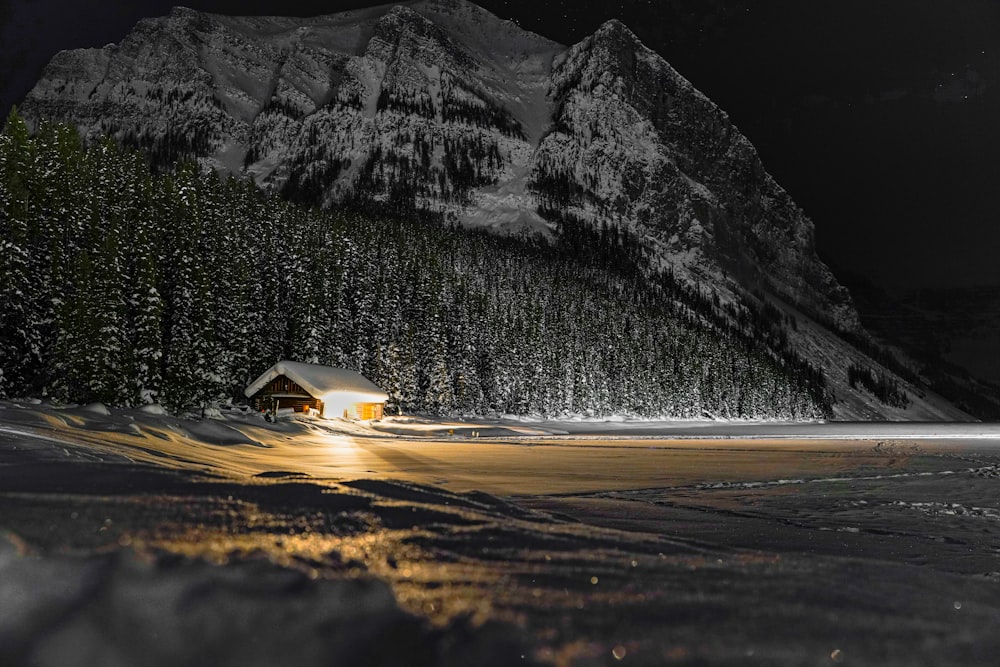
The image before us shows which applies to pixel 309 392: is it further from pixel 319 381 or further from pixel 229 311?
pixel 229 311

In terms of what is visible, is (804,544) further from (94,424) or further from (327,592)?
(94,424)

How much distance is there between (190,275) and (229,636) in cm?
4422

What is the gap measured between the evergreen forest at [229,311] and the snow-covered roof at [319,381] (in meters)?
1.70

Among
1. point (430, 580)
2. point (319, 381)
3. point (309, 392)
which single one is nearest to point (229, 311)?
point (309, 392)

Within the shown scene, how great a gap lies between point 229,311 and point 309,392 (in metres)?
8.18

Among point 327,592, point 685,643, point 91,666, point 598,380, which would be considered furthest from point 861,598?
point 598,380

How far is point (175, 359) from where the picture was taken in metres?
40.4

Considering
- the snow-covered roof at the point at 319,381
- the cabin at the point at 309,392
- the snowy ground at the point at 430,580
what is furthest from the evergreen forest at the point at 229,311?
the snowy ground at the point at 430,580

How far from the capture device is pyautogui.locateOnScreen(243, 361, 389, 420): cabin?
50.2 metres

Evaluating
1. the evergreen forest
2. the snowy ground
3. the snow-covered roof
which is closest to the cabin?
the snow-covered roof

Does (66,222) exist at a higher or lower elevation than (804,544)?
higher

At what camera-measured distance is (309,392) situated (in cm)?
4950

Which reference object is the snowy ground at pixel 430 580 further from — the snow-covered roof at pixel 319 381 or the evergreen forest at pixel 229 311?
the snow-covered roof at pixel 319 381

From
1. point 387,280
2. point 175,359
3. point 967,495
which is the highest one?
point 387,280
